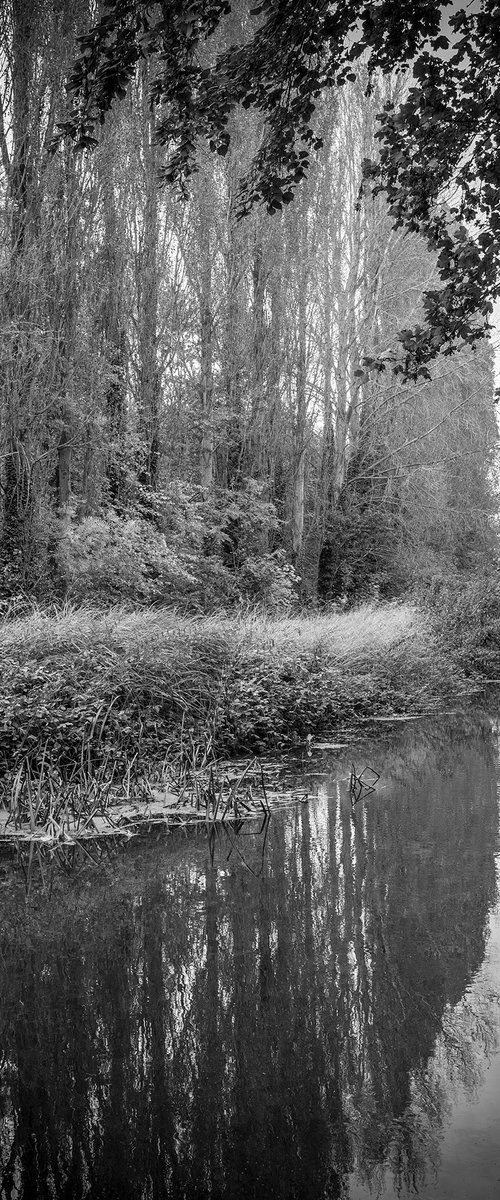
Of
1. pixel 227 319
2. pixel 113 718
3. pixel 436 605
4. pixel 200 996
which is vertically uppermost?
pixel 227 319

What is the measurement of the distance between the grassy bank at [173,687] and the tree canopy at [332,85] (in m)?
3.90

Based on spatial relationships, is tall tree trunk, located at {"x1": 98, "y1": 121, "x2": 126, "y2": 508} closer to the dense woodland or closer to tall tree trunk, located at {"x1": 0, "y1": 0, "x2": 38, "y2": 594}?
the dense woodland

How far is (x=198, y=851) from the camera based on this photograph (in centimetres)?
584

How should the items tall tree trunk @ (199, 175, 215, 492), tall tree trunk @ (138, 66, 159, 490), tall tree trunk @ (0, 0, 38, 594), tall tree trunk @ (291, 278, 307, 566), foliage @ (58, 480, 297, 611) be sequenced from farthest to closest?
tall tree trunk @ (291, 278, 307, 566)
tall tree trunk @ (199, 175, 215, 492)
tall tree trunk @ (138, 66, 159, 490)
foliage @ (58, 480, 297, 611)
tall tree trunk @ (0, 0, 38, 594)

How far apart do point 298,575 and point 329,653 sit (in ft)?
30.8

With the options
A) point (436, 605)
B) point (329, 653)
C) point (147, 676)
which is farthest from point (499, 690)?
point (147, 676)

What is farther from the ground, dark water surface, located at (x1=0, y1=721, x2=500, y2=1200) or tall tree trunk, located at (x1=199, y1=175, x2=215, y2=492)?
tall tree trunk, located at (x1=199, y1=175, x2=215, y2=492)

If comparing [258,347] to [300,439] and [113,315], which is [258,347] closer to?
[300,439]

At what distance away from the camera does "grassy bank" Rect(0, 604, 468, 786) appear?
25.2 ft

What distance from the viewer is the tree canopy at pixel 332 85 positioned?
521 centimetres

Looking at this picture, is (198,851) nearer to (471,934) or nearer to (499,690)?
(471,934)

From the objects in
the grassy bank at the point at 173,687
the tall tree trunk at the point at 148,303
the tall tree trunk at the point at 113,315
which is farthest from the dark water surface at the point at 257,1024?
the tall tree trunk at the point at 148,303

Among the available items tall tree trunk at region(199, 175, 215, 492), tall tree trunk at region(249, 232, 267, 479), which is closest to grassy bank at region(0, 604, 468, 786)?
tall tree trunk at region(199, 175, 215, 492)

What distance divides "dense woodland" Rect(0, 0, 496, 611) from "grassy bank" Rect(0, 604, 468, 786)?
394 centimetres
